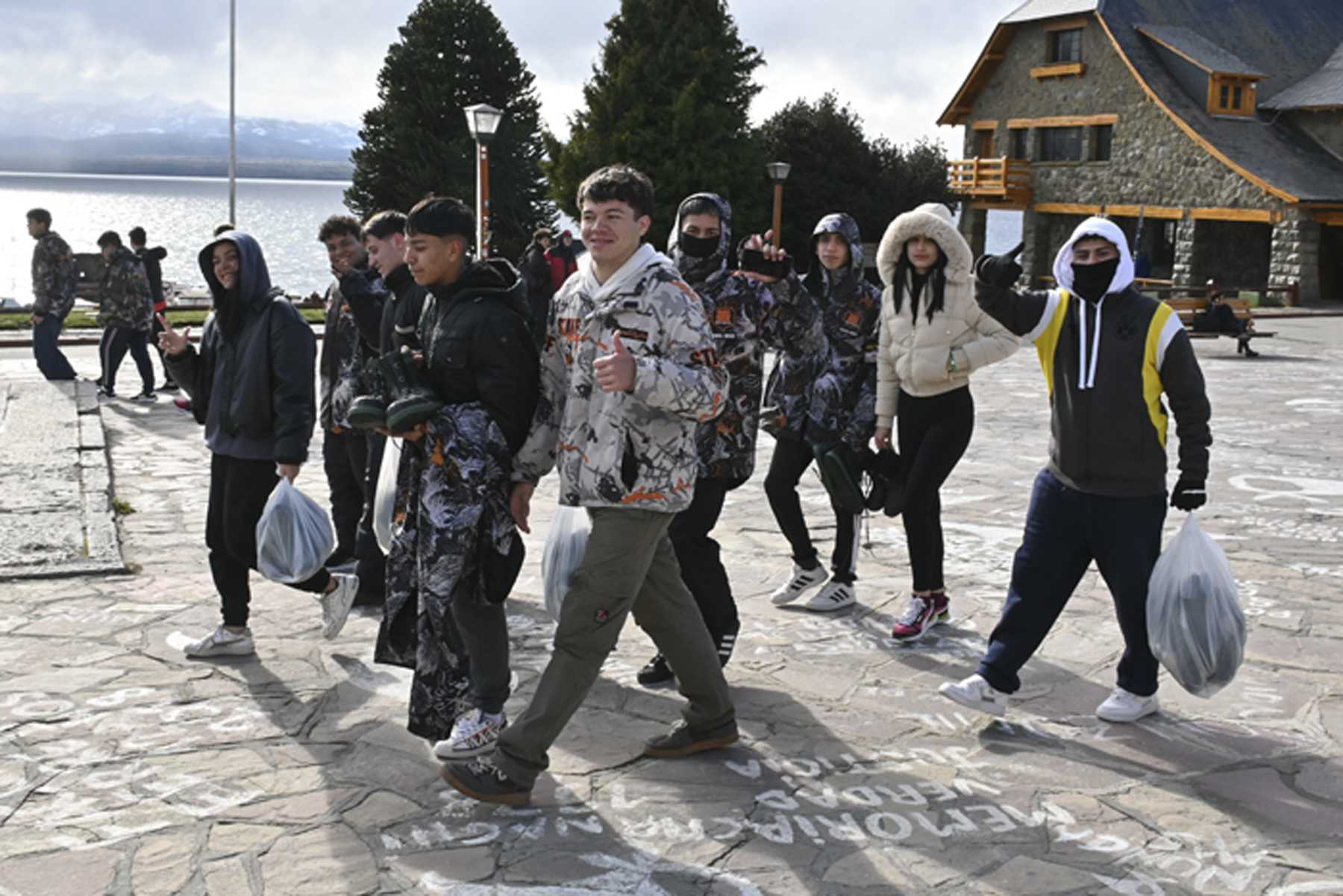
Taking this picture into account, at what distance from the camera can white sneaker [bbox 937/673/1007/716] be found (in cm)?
499

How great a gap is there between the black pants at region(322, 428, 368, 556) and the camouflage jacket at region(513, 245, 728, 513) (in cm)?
273

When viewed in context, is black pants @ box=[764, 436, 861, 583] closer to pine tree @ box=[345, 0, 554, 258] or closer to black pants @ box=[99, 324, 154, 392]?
black pants @ box=[99, 324, 154, 392]

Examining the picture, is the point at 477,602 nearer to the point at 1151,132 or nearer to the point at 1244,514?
the point at 1244,514

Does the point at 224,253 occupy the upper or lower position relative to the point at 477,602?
upper

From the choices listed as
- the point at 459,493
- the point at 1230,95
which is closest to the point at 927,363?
the point at 459,493

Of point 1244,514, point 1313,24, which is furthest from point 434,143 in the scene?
point 1244,514

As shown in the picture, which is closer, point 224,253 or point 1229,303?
point 224,253

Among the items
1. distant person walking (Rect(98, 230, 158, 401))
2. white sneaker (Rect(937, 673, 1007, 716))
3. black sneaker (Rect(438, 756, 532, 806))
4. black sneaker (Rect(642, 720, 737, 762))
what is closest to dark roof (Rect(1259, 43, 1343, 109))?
distant person walking (Rect(98, 230, 158, 401))

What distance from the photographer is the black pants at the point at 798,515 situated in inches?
262

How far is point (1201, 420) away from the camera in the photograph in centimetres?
480

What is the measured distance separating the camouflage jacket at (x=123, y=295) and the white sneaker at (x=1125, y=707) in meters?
11.4

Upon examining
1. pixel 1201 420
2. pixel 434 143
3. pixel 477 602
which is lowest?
pixel 477 602

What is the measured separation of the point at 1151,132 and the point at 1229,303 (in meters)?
18.3

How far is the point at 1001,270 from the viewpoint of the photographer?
16.3ft
